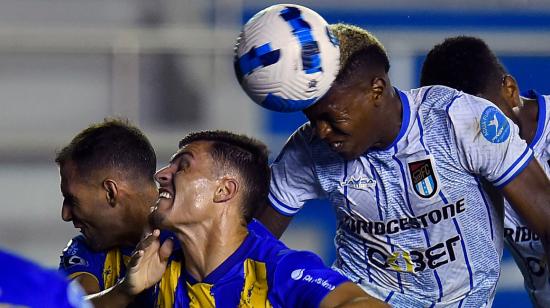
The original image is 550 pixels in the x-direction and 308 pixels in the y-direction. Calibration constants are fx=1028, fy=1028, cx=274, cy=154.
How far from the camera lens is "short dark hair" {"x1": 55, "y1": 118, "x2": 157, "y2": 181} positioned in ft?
10.3

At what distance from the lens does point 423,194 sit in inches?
121

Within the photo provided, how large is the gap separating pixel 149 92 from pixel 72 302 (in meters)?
5.06

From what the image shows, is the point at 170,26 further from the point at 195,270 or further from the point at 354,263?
the point at 195,270

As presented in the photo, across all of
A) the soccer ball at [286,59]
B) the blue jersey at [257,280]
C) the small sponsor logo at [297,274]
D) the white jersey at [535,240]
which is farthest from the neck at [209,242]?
the white jersey at [535,240]

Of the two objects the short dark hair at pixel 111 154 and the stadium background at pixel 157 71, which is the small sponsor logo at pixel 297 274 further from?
the stadium background at pixel 157 71

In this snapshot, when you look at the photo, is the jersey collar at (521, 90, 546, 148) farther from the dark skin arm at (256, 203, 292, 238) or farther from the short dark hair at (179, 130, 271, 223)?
the short dark hair at (179, 130, 271, 223)

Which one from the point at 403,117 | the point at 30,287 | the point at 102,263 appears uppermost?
the point at 30,287

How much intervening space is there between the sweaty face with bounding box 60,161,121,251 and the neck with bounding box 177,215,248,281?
1.49ft

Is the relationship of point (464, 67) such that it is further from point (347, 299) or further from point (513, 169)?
point (347, 299)

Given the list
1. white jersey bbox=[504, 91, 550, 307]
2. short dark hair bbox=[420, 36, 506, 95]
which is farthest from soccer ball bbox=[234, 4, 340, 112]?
white jersey bbox=[504, 91, 550, 307]

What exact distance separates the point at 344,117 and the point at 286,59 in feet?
0.80

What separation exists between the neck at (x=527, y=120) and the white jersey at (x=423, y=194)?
359mm

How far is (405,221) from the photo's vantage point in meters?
3.14

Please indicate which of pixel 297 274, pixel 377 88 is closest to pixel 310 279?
pixel 297 274
